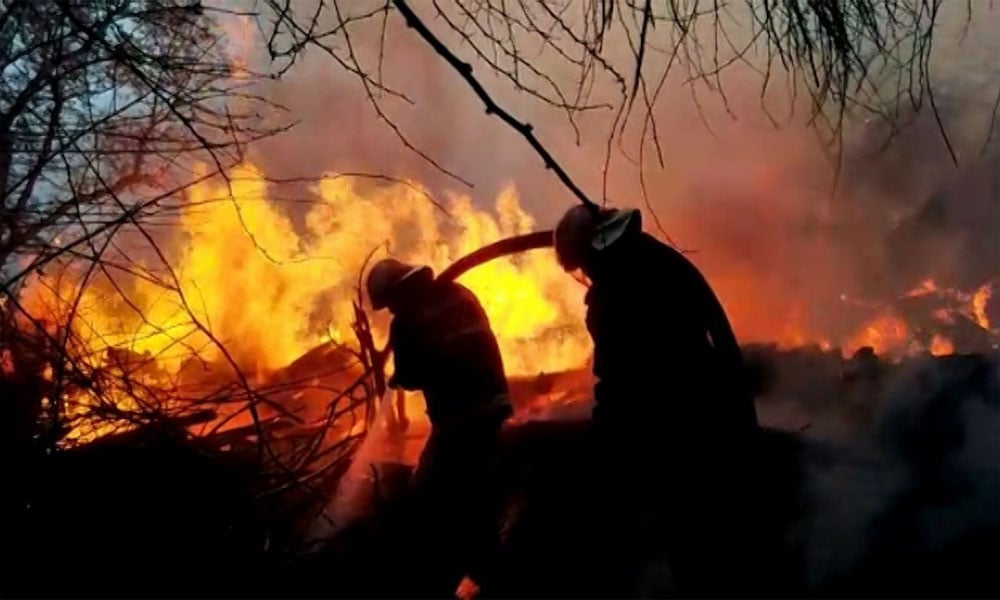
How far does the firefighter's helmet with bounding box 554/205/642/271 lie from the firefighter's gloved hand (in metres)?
2.07

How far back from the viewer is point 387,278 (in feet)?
19.9

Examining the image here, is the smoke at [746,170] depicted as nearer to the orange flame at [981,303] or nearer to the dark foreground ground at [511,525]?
the orange flame at [981,303]

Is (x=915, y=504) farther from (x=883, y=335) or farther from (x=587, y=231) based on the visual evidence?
(x=883, y=335)

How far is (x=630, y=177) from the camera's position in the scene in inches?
516

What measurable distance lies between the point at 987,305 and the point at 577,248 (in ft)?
32.4

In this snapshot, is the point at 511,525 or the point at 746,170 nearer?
the point at 511,525

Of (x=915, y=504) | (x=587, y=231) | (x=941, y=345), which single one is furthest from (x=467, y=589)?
(x=941, y=345)

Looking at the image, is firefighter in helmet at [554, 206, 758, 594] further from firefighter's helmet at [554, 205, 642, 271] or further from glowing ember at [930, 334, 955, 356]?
glowing ember at [930, 334, 955, 356]

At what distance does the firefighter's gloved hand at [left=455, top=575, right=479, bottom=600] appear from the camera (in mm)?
5891

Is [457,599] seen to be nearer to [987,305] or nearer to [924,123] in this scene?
[987,305]

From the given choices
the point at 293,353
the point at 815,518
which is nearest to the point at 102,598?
the point at 815,518

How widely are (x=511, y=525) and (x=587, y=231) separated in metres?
1.93

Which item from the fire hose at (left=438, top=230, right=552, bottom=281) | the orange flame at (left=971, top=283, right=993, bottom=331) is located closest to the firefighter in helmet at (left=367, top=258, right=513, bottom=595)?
the fire hose at (left=438, top=230, right=552, bottom=281)

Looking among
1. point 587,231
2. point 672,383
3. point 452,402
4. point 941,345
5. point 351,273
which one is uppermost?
point 351,273
